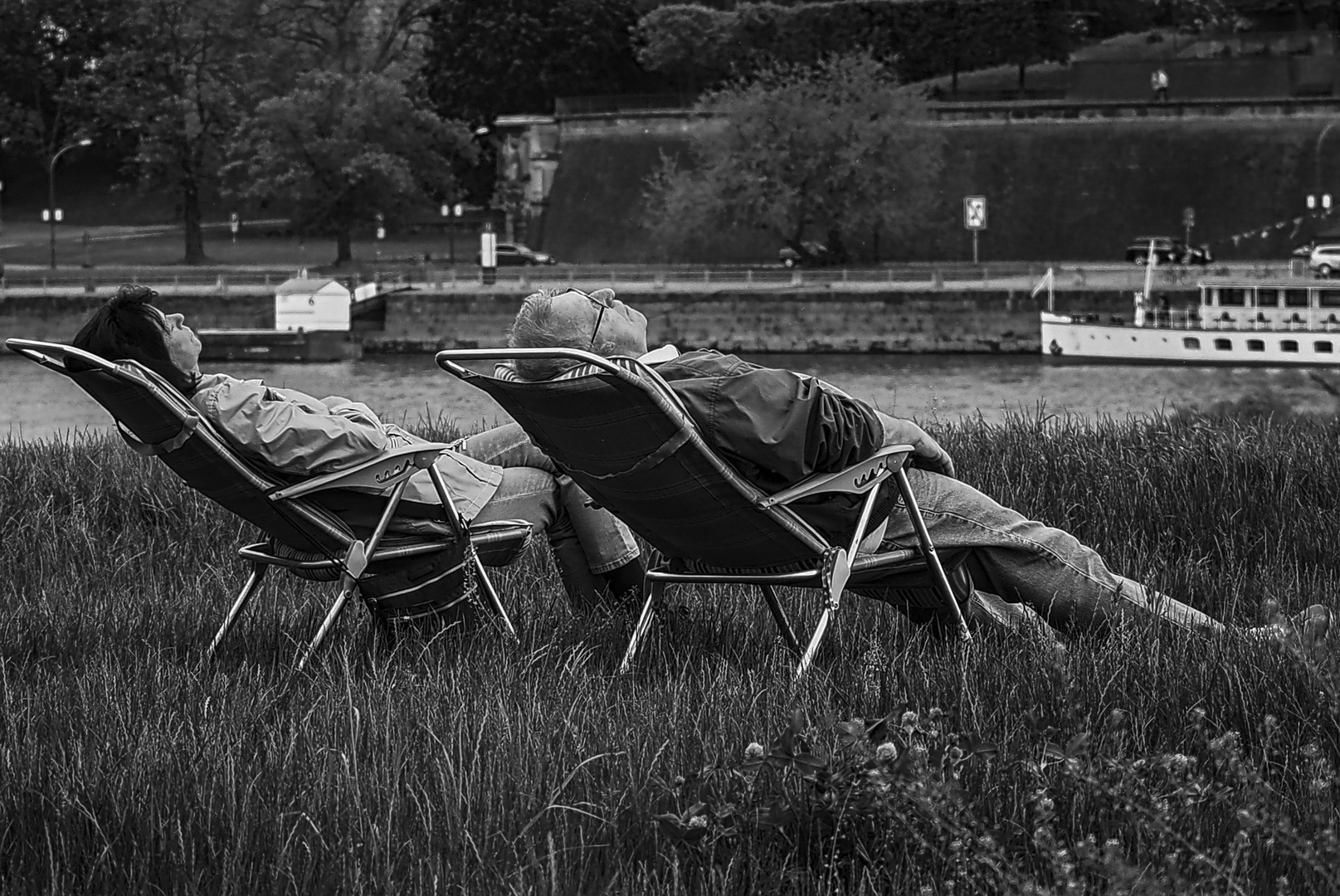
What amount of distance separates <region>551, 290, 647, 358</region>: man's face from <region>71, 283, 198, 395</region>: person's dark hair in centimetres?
90

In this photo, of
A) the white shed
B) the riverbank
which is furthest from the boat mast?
the white shed

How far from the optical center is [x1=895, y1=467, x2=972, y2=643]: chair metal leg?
11.6 feet

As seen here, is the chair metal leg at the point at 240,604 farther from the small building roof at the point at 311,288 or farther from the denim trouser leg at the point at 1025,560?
the small building roof at the point at 311,288

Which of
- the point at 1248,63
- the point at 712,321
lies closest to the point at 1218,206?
the point at 1248,63

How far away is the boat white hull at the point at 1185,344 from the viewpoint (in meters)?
28.6

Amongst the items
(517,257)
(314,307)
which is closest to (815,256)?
(517,257)

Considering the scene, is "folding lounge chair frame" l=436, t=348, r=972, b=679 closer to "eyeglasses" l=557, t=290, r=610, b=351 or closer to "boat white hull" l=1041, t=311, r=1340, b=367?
"eyeglasses" l=557, t=290, r=610, b=351

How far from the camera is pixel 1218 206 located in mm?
41250

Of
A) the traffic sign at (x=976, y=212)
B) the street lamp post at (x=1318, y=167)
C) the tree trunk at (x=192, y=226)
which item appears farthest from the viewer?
the tree trunk at (x=192, y=226)

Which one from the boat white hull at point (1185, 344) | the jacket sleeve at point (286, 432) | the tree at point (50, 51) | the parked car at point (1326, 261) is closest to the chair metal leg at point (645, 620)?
the jacket sleeve at point (286, 432)

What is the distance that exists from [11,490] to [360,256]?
38.3 m

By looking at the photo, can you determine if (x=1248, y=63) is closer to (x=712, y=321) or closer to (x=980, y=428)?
(x=712, y=321)

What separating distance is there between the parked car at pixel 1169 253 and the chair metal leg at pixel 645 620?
116 feet

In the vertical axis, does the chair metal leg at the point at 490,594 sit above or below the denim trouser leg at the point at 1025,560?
below
